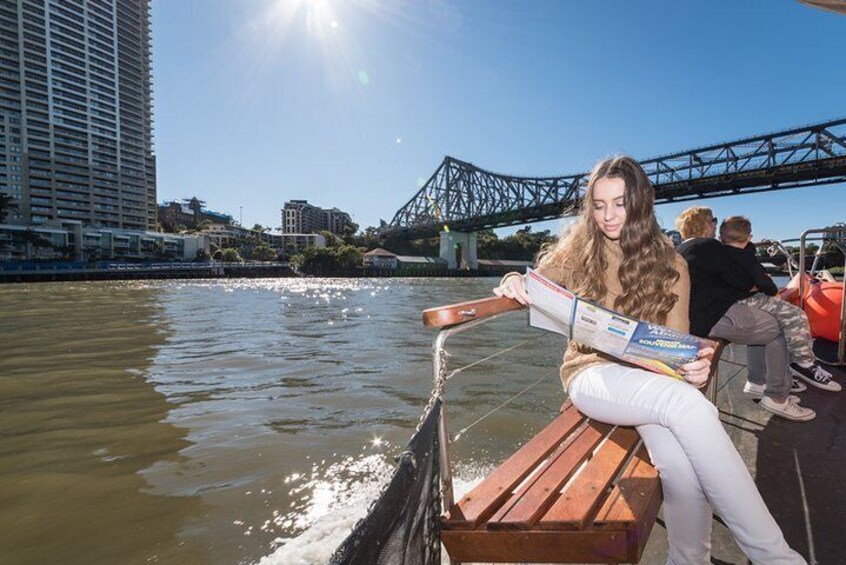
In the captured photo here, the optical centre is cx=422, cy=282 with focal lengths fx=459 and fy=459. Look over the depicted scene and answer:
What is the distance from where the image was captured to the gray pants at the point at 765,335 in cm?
315

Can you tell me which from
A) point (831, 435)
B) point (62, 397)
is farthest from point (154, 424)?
point (831, 435)

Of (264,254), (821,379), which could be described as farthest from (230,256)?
(821,379)

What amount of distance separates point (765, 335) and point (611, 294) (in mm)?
2012

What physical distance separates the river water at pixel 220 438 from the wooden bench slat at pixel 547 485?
1.44m

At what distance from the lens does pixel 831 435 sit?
281 centimetres

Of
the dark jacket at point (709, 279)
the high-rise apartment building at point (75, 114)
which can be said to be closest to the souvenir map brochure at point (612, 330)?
the dark jacket at point (709, 279)

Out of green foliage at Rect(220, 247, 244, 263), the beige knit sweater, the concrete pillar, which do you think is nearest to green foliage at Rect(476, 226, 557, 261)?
the concrete pillar

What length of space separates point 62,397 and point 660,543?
6241 mm

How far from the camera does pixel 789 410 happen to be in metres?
3.10

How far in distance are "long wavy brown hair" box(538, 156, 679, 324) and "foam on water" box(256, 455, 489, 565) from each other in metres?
1.28

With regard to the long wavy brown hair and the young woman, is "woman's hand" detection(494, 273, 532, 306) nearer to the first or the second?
the young woman

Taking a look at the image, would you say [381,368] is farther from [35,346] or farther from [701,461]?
[35,346]

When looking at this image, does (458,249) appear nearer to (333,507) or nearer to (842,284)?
(842,284)

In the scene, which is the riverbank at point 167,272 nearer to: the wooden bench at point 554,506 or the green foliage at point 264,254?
the green foliage at point 264,254
